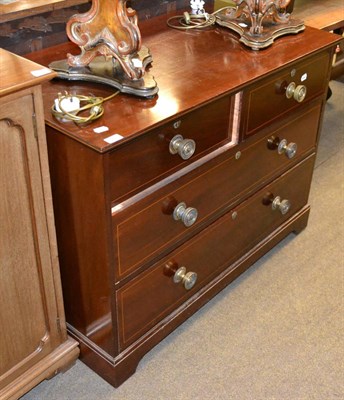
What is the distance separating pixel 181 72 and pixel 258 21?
35 centimetres

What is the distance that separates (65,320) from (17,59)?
2.55 ft

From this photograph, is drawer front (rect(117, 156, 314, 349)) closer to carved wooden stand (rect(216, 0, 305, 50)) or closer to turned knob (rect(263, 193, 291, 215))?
turned knob (rect(263, 193, 291, 215))

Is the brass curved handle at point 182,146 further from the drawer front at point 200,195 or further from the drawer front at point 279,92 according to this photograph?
the drawer front at point 279,92

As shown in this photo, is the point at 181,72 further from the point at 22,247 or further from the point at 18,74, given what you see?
the point at 22,247

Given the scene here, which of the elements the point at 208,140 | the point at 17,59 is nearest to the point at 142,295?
the point at 208,140

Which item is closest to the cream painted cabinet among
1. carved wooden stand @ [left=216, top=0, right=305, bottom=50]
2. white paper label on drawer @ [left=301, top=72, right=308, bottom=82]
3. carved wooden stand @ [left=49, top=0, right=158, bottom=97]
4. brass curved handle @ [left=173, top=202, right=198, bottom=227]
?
carved wooden stand @ [left=49, top=0, right=158, bottom=97]

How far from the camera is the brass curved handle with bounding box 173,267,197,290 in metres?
1.71

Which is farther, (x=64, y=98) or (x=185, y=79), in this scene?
(x=185, y=79)

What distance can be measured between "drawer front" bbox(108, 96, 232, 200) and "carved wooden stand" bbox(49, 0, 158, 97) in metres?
0.12

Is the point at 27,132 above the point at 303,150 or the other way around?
above

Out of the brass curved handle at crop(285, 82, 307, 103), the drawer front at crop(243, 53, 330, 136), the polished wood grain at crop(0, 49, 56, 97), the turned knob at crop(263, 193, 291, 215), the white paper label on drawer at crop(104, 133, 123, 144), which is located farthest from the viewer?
the turned knob at crop(263, 193, 291, 215)

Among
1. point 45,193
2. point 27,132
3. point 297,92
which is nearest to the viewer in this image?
point 27,132

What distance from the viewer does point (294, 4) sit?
2.48 meters

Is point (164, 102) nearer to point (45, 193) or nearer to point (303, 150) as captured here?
point (45, 193)
